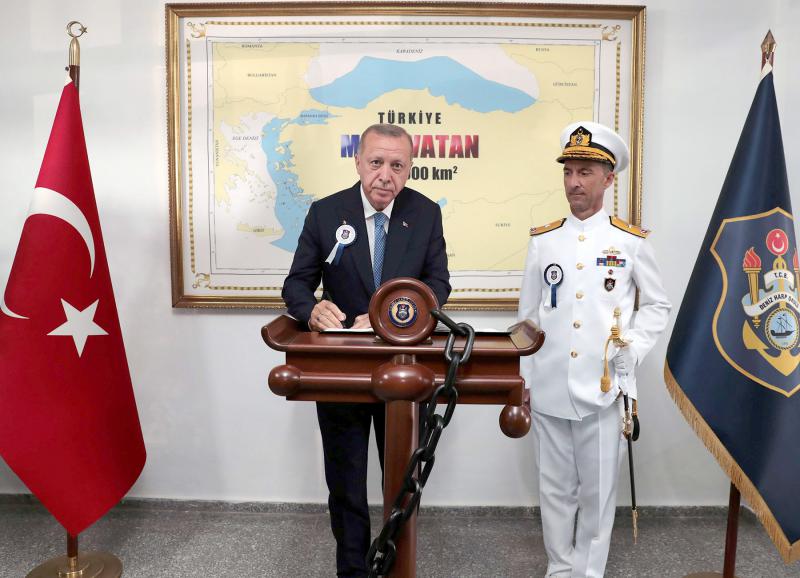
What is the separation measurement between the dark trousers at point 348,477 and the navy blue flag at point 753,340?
1.09m

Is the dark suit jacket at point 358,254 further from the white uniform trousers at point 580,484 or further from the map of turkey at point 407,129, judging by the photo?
the map of turkey at point 407,129

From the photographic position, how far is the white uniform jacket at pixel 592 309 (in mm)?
2002

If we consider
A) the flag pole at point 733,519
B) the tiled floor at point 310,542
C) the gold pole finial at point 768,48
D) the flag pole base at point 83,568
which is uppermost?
the gold pole finial at point 768,48

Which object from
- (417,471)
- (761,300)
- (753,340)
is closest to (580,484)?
(753,340)

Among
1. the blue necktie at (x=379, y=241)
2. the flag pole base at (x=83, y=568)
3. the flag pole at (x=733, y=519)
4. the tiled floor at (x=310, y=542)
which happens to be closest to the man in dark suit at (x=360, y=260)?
the blue necktie at (x=379, y=241)

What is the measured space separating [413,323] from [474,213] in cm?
194

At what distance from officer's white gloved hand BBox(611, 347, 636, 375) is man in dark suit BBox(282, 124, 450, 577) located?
625 millimetres

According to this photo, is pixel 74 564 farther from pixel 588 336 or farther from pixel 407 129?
pixel 407 129

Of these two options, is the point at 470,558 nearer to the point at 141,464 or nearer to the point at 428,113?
the point at 141,464

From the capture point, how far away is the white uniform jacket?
2.00 metres

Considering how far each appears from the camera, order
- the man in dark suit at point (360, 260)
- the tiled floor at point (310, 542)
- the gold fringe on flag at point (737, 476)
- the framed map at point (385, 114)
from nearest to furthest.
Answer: the man in dark suit at point (360, 260) → the gold fringe on flag at point (737, 476) → the tiled floor at point (310, 542) → the framed map at point (385, 114)

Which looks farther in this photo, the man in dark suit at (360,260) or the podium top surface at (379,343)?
the man in dark suit at (360,260)

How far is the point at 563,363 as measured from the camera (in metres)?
2.04

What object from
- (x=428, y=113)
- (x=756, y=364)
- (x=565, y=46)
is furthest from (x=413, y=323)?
(x=565, y=46)
